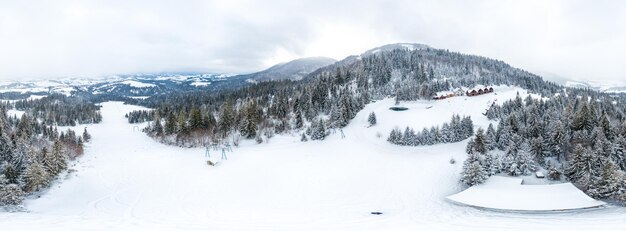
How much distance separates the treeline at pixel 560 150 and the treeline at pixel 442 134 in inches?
273

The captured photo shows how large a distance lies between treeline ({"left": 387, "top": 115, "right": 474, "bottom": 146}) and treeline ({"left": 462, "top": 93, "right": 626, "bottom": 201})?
22.7 feet

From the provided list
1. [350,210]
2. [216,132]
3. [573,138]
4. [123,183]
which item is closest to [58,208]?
[123,183]

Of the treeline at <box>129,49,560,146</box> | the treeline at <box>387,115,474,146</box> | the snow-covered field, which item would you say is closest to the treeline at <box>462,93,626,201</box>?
the snow-covered field

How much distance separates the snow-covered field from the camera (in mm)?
35562

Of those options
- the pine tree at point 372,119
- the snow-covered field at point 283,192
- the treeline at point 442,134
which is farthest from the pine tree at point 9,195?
the pine tree at point 372,119

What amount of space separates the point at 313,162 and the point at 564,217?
37963 millimetres

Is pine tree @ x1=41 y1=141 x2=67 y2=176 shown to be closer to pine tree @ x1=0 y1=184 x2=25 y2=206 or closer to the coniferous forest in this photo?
pine tree @ x1=0 y1=184 x2=25 y2=206

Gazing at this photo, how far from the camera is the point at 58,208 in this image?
43219 millimetres

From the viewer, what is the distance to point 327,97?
109 metres

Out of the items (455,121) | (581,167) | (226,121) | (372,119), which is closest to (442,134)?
(455,121)

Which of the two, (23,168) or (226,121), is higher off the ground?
(226,121)

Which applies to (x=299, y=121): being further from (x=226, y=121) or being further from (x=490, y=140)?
(x=490, y=140)

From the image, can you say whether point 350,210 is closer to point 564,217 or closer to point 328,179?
point 328,179

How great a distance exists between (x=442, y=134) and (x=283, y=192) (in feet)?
118
